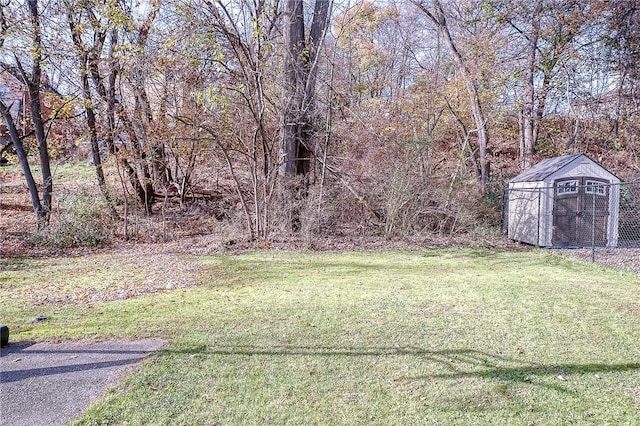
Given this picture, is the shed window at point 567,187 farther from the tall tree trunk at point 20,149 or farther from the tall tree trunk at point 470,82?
the tall tree trunk at point 20,149

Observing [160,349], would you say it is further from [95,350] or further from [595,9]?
[595,9]

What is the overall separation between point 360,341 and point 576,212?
841 cm

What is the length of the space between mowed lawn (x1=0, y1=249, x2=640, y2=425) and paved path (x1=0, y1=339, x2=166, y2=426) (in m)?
0.17

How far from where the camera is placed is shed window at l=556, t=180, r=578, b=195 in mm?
9828

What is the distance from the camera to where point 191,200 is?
1467 centimetres

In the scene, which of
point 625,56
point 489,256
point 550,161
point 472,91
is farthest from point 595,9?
point 489,256

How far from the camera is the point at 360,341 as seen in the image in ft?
12.7

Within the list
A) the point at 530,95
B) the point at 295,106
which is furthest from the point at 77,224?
the point at 530,95

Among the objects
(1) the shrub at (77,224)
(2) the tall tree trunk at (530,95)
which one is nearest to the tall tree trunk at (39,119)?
(1) the shrub at (77,224)

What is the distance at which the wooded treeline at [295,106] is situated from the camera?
32.4ft

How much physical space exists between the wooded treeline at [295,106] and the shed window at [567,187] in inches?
87.6

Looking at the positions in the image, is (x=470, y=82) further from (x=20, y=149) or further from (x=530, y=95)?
(x=20, y=149)

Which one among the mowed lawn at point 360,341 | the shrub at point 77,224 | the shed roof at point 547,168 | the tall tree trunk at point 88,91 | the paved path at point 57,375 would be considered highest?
the tall tree trunk at point 88,91

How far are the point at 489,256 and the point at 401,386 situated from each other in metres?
6.72
